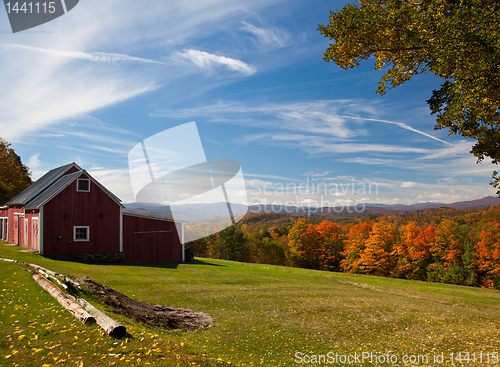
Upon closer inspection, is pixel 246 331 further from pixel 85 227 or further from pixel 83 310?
pixel 85 227

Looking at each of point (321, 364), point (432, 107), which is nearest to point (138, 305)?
point (321, 364)

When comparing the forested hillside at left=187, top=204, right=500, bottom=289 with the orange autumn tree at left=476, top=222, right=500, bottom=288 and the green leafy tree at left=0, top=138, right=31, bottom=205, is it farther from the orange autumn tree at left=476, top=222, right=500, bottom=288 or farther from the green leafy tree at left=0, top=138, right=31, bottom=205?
the green leafy tree at left=0, top=138, right=31, bottom=205

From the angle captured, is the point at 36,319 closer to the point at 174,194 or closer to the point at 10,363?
the point at 10,363

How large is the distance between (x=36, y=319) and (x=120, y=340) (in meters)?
2.96

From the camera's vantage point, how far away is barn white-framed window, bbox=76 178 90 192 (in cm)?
2655

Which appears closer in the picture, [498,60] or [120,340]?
[120,340]

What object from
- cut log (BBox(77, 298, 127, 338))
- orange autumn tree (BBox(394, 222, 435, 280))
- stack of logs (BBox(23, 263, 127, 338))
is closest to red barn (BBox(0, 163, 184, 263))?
stack of logs (BBox(23, 263, 127, 338))

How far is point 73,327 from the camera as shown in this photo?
7824 millimetres

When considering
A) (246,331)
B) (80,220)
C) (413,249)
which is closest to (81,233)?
(80,220)

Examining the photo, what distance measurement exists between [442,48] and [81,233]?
1110 inches

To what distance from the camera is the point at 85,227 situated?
86.4 ft

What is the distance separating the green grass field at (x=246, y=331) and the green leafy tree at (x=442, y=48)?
6429 mm

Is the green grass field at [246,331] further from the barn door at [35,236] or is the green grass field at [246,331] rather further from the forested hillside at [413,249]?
the forested hillside at [413,249]

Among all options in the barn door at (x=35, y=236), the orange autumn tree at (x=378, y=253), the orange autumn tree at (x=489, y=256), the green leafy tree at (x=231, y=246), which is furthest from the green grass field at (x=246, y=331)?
the green leafy tree at (x=231, y=246)
